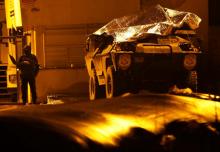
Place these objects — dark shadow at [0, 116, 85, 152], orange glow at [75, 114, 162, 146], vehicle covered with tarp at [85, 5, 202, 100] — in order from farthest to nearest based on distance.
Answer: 1. vehicle covered with tarp at [85, 5, 202, 100]
2. orange glow at [75, 114, 162, 146]
3. dark shadow at [0, 116, 85, 152]

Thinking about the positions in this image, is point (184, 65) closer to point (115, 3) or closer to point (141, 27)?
point (141, 27)

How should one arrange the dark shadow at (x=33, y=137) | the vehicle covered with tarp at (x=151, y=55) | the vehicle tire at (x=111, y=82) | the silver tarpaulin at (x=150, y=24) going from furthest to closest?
the silver tarpaulin at (x=150, y=24)
the vehicle tire at (x=111, y=82)
the vehicle covered with tarp at (x=151, y=55)
the dark shadow at (x=33, y=137)

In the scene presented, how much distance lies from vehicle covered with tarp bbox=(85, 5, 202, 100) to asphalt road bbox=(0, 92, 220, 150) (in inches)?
352

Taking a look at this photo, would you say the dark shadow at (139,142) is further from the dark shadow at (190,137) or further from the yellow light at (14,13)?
the yellow light at (14,13)

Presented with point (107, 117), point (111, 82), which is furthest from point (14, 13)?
point (107, 117)

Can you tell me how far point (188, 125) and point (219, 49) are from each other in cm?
1577

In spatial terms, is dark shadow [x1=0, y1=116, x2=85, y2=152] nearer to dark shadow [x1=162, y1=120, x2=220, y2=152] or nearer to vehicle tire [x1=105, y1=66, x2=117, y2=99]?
dark shadow [x1=162, y1=120, x2=220, y2=152]

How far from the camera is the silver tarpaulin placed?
14094mm

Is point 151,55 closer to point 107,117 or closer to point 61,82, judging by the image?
point 61,82

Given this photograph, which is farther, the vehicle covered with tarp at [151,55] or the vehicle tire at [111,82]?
the vehicle tire at [111,82]

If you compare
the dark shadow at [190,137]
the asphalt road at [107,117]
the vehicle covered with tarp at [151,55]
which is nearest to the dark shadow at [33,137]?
the asphalt road at [107,117]

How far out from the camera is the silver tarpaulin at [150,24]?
14.1m

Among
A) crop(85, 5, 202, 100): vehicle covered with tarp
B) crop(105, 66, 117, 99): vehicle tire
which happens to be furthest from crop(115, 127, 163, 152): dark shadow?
crop(105, 66, 117, 99): vehicle tire

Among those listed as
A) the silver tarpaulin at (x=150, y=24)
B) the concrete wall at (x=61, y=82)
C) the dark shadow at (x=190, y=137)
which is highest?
the silver tarpaulin at (x=150, y=24)
